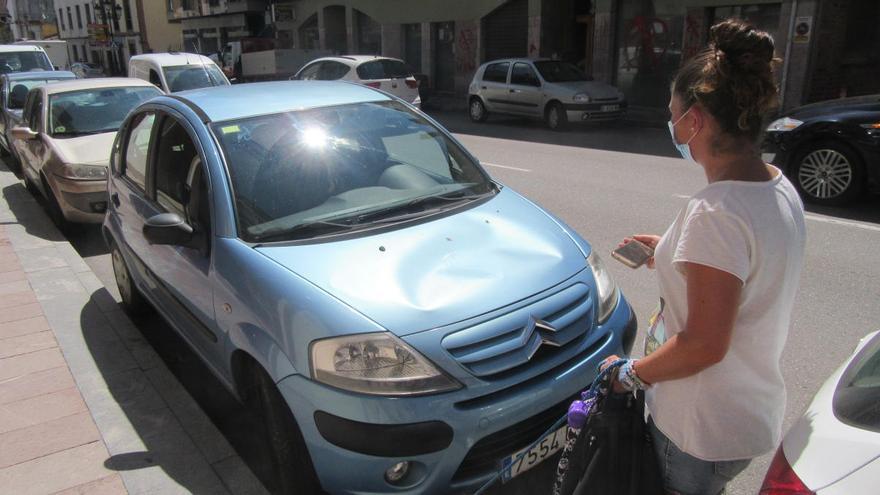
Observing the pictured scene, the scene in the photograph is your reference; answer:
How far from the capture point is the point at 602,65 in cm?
1852

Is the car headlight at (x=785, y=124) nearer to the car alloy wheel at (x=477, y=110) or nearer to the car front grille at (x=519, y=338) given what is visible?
the car front grille at (x=519, y=338)

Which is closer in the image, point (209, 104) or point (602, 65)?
A: point (209, 104)

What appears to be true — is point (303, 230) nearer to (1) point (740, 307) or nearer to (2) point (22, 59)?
(1) point (740, 307)

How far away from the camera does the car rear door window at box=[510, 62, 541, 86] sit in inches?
593

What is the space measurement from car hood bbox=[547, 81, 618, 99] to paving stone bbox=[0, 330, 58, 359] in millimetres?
12048

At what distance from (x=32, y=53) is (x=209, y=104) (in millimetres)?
16160

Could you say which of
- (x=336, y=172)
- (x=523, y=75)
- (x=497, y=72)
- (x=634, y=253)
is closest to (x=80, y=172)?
(x=336, y=172)

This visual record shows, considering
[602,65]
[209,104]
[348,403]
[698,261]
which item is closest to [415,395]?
[348,403]

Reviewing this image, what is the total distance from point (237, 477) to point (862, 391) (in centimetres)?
236

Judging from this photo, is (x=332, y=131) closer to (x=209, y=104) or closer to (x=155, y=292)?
(x=209, y=104)

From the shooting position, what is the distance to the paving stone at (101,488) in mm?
2693

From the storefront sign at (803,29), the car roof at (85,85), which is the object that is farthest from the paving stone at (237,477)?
the storefront sign at (803,29)

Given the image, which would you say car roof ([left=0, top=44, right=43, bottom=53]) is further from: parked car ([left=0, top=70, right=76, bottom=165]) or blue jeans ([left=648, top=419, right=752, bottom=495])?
blue jeans ([left=648, top=419, right=752, bottom=495])

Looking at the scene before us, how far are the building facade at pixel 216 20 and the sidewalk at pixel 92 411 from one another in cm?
3267
